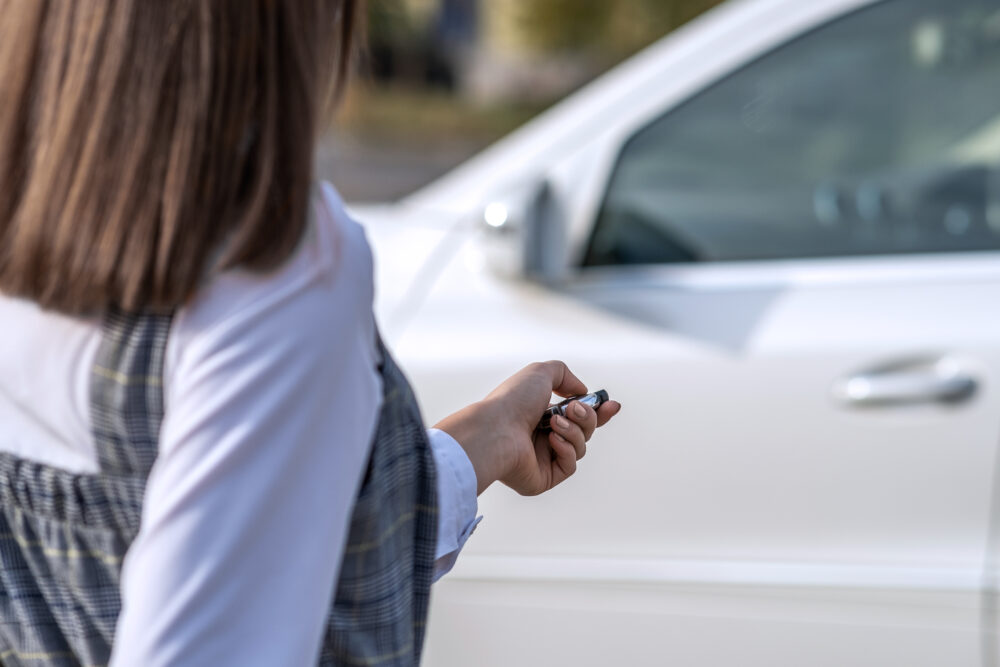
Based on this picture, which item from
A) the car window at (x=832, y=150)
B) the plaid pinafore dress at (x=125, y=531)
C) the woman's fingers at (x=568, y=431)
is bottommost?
the plaid pinafore dress at (x=125, y=531)

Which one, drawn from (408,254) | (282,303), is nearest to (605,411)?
(282,303)

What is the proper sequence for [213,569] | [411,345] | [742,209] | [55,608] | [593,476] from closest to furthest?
[213,569]
[55,608]
[593,476]
[411,345]
[742,209]

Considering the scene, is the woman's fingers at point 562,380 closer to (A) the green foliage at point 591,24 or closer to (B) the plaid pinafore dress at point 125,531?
(B) the plaid pinafore dress at point 125,531

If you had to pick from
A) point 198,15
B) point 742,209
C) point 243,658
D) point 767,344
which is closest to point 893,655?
point 767,344

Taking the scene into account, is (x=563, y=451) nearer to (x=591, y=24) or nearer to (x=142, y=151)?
(x=142, y=151)

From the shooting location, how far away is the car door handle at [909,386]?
190 cm

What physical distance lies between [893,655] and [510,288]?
0.93 m

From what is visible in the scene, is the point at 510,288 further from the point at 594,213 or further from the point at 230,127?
the point at 230,127

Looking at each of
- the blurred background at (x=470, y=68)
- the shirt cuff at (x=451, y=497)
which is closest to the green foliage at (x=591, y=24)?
the blurred background at (x=470, y=68)

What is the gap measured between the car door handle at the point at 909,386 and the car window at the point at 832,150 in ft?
1.17

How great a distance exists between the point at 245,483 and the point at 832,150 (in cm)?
181

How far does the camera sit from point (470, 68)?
16328 mm

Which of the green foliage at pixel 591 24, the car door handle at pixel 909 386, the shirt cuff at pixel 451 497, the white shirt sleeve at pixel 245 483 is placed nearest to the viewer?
the white shirt sleeve at pixel 245 483

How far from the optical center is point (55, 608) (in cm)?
82
